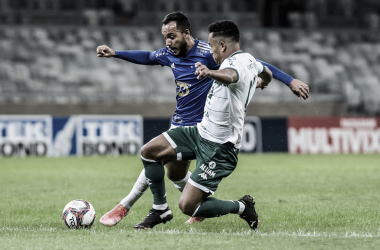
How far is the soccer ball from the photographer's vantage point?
17.8 feet

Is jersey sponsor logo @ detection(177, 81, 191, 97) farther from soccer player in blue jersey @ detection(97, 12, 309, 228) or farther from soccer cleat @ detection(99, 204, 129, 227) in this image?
soccer cleat @ detection(99, 204, 129, 227)

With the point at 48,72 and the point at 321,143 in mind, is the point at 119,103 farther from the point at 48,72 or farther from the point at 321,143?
the point at 321,143

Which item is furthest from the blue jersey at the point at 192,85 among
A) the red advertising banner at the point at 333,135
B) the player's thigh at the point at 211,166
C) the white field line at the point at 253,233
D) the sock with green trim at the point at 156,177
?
the red advertising banner at the point at 333,135

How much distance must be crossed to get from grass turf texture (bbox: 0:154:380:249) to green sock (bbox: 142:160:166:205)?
296 millimetres

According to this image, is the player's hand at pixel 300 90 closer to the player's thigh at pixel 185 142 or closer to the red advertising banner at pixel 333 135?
the player's thigh at pixel 185 142

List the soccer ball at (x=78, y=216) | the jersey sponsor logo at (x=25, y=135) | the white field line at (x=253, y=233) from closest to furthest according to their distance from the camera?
the white field line at (x=253, y=233)
the soccer ball at (x=78, y=216)
the jersey sponsor logo at (x=25, y=135)

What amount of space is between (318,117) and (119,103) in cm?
656

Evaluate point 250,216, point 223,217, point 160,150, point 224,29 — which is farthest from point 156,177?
point 224,29

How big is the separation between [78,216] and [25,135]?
12.4 metres

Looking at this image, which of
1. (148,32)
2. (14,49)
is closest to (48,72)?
(14,49)

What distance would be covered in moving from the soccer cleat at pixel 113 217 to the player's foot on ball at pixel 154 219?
0.93 feet

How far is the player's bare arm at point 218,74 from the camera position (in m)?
4.39

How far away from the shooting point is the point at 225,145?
16.9ft

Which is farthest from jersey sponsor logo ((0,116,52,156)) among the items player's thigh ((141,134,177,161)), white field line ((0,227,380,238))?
player's thigh ((141,134,177,161))
